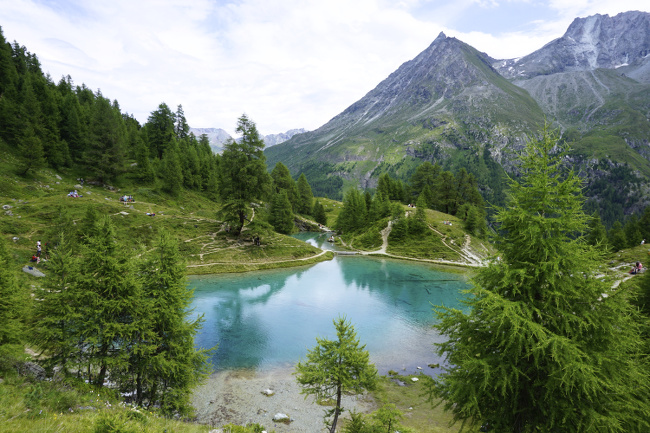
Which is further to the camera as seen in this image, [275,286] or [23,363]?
[275,286]

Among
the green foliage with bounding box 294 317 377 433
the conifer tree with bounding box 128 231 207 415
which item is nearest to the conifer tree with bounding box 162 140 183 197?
the conifer tree with bounding box 128 231 207 415

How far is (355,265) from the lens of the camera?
6041 centimetres

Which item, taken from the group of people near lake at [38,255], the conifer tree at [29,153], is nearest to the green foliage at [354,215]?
the group of people near lake at [38,255]

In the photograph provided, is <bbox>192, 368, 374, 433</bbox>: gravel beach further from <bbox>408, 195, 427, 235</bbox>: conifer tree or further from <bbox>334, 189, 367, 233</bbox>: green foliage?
<bbox>334, 189, 367, 233</bbox>: green foliage

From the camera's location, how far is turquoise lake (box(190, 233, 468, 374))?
86.2 ft

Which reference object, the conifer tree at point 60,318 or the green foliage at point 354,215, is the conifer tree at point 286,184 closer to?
the green foliage at point 354,215

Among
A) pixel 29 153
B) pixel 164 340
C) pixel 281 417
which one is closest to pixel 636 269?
pixel 281 417

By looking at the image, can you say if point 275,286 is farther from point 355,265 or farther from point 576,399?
point 576,399

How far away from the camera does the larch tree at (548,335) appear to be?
8.48 m

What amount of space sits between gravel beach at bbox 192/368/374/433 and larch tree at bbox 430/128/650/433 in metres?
11.3

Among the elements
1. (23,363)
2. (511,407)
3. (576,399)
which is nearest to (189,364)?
(23,363)

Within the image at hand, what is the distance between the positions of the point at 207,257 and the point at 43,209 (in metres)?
24.5

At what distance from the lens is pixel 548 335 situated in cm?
892

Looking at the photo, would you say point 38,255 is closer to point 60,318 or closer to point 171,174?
point 60,318
